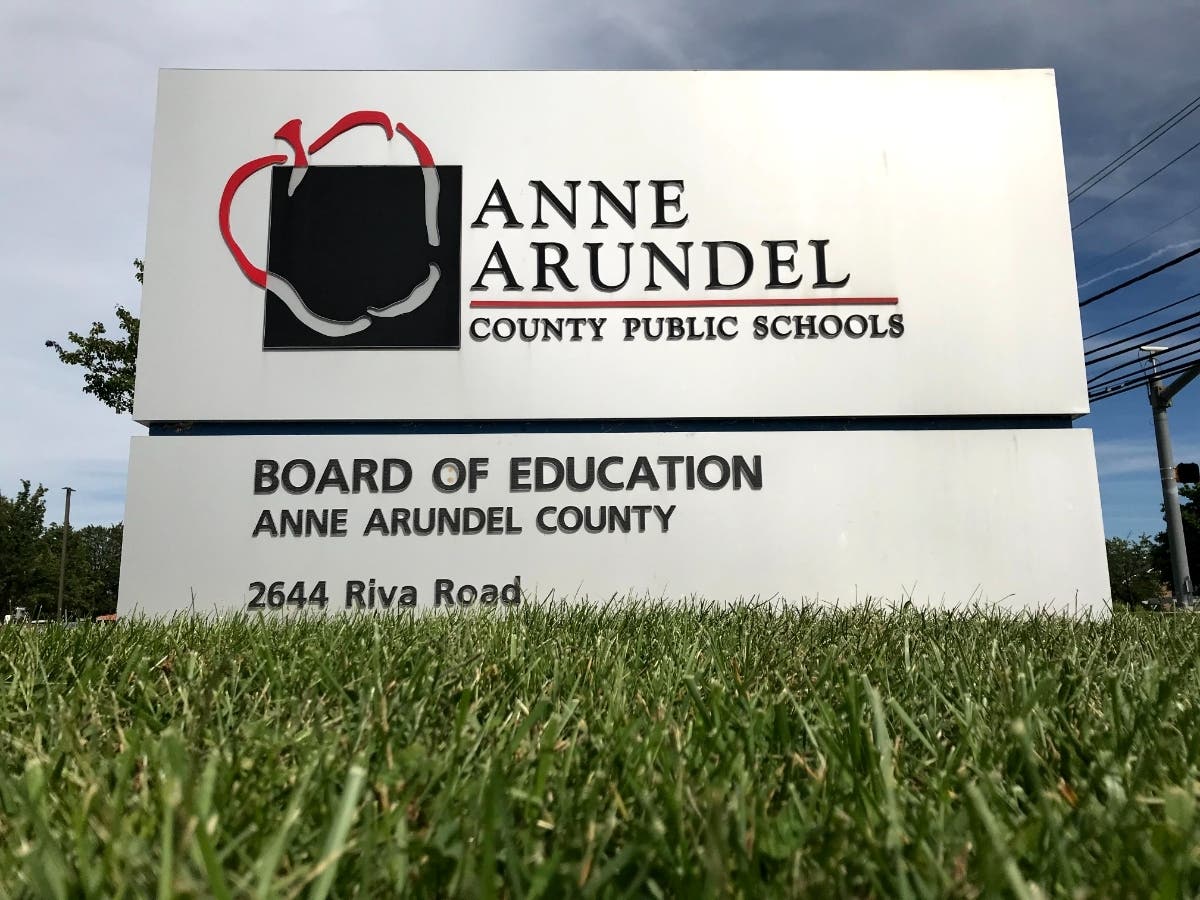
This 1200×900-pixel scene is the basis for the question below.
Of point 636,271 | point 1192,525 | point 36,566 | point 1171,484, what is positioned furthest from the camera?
point 1192,525

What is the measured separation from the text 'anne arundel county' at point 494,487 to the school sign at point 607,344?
17 mm

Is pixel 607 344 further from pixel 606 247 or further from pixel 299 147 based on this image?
pixel 299 147

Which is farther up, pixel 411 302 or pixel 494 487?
pixel 411 302

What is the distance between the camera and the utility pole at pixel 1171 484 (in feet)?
59.4

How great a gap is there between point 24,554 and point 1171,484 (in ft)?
150

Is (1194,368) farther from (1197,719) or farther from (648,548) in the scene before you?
(1197,719)

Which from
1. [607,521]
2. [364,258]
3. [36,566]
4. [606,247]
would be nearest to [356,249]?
[364,258]

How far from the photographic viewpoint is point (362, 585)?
4262 millimetres

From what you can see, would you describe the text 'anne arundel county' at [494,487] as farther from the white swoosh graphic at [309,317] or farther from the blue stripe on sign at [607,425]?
the white swoosh graphic at [309,317]

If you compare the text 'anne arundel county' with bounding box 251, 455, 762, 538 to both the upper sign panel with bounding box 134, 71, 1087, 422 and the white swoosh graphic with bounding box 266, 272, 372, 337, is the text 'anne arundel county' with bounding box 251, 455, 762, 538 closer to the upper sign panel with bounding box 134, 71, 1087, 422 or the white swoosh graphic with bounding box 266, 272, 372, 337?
the upper sign panel with bounding box 134, 71, 1087, 422

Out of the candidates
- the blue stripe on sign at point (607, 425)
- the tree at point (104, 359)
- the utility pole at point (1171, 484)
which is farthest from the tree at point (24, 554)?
the utility pole at point (1171, 484)

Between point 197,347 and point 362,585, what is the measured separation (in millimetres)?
1729

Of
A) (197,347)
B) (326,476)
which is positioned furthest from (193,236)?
(326,476)

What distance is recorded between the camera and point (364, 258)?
4.54 m
